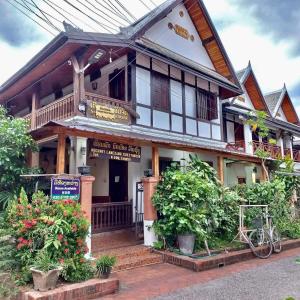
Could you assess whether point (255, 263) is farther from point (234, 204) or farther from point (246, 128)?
point (246, 128)

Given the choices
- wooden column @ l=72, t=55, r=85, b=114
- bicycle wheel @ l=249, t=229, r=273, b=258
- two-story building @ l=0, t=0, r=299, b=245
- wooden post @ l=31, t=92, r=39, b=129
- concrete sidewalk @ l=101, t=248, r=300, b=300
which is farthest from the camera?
wooden post @ l=31, t=92, r=39, b=129

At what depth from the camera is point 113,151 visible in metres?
8.26

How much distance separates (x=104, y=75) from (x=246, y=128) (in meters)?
10.4

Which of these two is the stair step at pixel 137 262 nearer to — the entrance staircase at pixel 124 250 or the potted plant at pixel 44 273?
the entrance staircase at pixel 124 250

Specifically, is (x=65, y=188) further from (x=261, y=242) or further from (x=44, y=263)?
(x=261, y=242)

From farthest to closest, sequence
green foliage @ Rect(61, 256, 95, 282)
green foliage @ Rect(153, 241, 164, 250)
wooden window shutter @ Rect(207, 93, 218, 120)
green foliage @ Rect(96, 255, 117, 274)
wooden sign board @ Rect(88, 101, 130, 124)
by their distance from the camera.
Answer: wooden window shutter @ Rect(207, 93, 218, 120) < wooden sign board @ Rect(88, 101, 130, 124) < green foliage @ Rect(153, 241, 164, 250) < green foliage @ Rect(96, 255, 117, 274) < green foliage @ Rect(61, 256, 95, 282)

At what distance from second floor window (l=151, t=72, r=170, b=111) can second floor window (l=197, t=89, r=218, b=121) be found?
6.88ft

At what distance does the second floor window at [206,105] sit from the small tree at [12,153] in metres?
8.24

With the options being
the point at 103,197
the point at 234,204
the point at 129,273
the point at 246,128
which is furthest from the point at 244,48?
the point at 246,128

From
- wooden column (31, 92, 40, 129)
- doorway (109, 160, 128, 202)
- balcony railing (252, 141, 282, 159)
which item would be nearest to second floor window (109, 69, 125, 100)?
doorway (109, 160, 128, 202)

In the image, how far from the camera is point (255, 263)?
27.2 ft

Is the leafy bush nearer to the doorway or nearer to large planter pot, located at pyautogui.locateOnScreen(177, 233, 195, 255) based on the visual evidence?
large planter pot, located at pyautogui.locateOnScreen(177, 233, 195, 255)

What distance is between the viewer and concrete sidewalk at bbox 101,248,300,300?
5.64m

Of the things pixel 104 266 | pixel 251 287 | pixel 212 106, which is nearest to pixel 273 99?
pixel 212 106
